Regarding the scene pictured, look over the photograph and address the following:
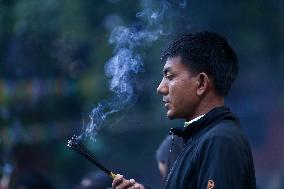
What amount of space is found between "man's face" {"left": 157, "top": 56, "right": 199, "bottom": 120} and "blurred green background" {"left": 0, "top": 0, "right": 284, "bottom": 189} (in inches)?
120

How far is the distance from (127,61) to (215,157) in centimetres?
163

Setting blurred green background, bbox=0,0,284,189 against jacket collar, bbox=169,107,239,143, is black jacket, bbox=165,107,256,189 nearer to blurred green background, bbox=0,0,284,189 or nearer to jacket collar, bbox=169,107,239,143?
jacket collar, bbox=169,107,239,143

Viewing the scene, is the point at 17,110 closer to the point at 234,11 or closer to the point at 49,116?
the point at 49,116

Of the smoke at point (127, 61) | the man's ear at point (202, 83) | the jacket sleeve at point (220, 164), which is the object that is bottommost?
the jacket sleeve at point (220, 164)

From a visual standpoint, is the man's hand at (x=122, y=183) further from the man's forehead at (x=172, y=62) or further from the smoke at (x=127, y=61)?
the smoke at (x=127, y=61)

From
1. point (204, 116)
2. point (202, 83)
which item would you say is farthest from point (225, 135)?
point (202, 83)

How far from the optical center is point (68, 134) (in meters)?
8.77

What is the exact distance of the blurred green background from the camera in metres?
7.37

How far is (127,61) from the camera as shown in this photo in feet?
14.3

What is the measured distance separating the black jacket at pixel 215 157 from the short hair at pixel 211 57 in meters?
0.15

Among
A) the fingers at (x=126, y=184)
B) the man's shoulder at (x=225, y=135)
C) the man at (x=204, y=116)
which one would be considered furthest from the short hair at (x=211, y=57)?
the fingers at (x=126, y=184)

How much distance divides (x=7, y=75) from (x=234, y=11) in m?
3.14

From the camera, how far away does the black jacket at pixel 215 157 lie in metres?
2.80

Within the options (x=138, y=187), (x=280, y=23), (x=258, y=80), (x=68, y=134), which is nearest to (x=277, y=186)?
(x=258, y=80)
